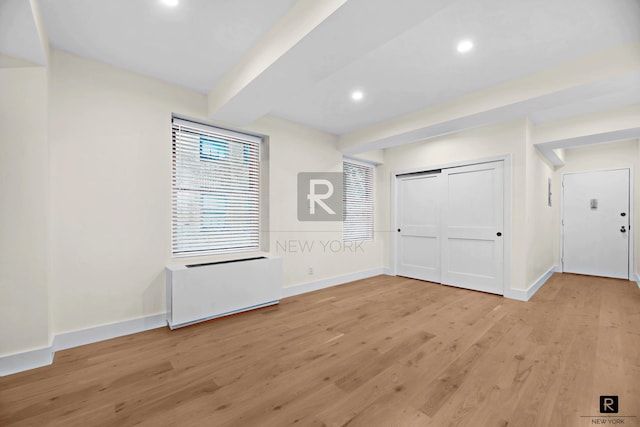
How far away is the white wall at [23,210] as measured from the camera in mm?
2045

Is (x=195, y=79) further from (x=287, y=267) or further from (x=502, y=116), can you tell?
(x=502, y=116)

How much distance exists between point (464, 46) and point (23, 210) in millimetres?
3836

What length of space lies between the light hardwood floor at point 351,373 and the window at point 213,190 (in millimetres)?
1005

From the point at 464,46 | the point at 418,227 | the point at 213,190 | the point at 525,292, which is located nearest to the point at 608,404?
the point at 525,292

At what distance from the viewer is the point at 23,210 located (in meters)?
2.10

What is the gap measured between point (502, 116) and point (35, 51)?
4.40 meters

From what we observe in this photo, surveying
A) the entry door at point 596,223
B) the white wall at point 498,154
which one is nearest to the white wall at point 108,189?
the white wall at point 498,154

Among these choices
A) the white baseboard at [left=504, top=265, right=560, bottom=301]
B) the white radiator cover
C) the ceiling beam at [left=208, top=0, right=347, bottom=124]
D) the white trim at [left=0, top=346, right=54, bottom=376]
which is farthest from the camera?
the white baseboard at [left=504, top=265, right=560, bottom=301]

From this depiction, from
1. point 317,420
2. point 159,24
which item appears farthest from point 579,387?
point 159,24

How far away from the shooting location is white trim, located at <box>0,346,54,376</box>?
2.03 m

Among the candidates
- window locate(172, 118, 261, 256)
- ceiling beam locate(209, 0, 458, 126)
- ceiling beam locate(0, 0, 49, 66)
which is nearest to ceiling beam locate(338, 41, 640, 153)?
ceiling beam locate(209, 0, 458, 126)

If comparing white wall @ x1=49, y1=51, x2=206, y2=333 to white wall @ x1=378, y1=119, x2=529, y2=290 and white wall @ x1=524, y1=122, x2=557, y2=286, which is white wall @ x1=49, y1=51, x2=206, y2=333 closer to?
white wall @ x1=378, y1=119, x2=529, y2=290

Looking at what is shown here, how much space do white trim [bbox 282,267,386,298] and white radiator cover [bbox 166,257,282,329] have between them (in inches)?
16.4
